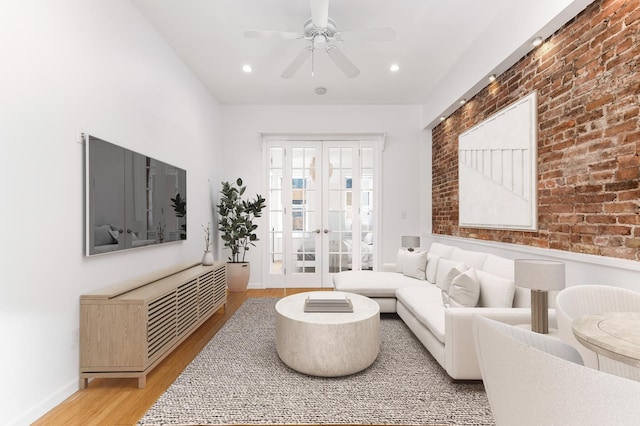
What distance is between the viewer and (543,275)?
204 centimetres

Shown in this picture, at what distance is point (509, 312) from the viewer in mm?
2268

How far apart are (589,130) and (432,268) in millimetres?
2156

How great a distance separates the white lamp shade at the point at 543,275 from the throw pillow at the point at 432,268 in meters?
1.82

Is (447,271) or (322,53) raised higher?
(322,53)

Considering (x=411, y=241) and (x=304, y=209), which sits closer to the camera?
(x=411, y=241)

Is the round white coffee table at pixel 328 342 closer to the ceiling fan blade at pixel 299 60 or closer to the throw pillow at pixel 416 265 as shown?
the throw pillow at pixel 416 265

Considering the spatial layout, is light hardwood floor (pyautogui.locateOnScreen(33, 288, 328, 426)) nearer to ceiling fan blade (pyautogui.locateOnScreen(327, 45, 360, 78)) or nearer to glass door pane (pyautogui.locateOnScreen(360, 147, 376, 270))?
ceiling fan blade (pyautogui.locateOnScreen(327, 45, 360, 78))

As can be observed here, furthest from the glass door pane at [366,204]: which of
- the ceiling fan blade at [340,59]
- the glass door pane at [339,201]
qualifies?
the ceiling fan blade at [340,59]

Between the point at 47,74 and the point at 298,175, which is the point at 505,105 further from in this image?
the point at 47,74

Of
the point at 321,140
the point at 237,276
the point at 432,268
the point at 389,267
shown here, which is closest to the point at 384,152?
the point at 321,140

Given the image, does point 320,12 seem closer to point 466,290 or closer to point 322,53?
point 322,53

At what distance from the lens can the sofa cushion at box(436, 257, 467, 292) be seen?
2.88 m

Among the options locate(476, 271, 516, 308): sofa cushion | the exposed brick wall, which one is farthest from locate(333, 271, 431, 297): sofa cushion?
the exposed brick wall

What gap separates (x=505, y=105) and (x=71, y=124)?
11.9 feet
